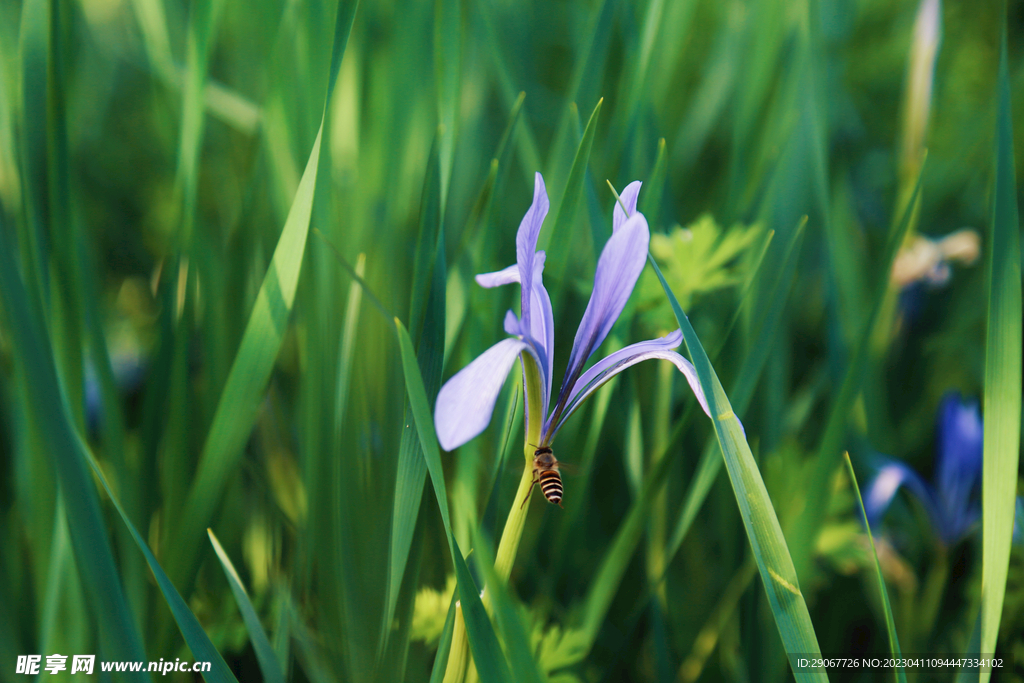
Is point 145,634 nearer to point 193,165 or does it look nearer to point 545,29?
point 193,165

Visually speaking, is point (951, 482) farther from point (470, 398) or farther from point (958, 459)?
point (470, 398)

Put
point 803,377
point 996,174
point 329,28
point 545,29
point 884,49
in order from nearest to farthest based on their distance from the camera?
point 996,174, point 329,28, point 803,377, point 884,49, point 545,29

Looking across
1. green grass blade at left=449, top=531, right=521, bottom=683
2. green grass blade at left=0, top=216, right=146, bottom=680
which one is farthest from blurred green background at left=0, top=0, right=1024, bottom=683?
green grass blade at left=449, top=531, right=521, bottom=683

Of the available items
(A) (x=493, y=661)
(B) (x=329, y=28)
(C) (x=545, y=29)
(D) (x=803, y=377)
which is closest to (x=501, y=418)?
(A) (x=493, y=661)

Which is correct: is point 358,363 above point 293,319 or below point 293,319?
below

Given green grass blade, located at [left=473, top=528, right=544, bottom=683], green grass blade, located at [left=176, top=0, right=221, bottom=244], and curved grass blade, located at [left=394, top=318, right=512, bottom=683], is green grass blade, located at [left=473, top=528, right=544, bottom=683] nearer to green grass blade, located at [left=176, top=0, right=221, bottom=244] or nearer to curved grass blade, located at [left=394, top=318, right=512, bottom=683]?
curved grass blade, located at [left=394, top=318, right=512, bottom=683]
